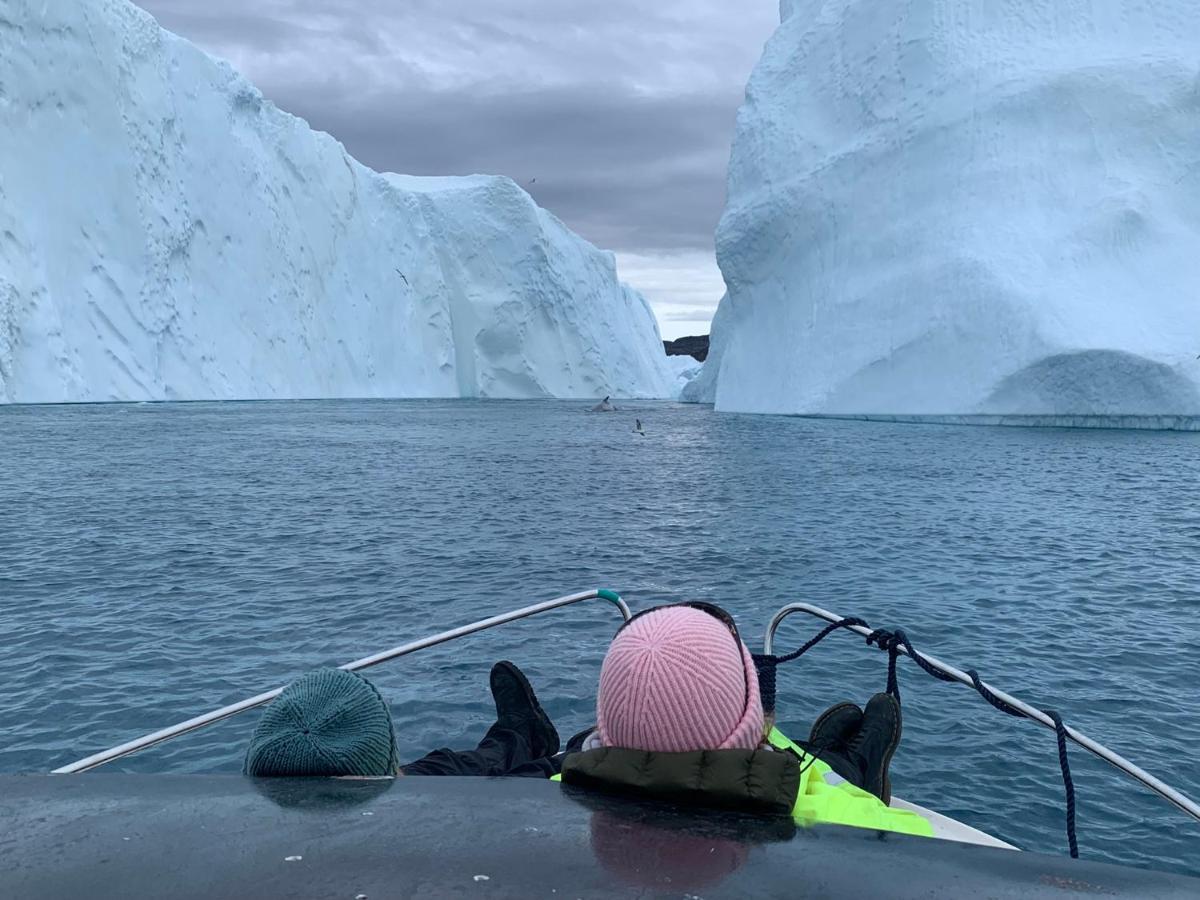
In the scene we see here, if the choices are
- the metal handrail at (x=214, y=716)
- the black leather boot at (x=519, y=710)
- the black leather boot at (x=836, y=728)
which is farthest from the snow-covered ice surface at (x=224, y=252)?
the black leather boot at (x=836, y=728)

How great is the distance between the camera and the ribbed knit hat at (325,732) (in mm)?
2525

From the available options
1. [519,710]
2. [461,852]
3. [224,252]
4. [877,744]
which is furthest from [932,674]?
[224,252]

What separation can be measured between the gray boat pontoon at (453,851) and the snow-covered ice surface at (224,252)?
44196 millimetres

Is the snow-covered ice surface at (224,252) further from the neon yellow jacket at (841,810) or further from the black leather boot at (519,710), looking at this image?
the neon yellow jacket at (841,810)

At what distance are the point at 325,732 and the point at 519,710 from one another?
1.70 m

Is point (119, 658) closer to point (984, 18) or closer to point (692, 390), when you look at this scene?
point (984, 18)

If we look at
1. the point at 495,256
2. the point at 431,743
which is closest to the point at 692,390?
the point at 495,256

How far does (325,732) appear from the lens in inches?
102

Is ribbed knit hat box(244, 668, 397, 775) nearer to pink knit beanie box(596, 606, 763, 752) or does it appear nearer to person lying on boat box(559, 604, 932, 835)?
person lying on boat box(559, 604, 932, 835)

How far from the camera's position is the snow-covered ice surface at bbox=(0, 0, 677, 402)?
1773 inches

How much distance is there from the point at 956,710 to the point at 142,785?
6315 millimetres

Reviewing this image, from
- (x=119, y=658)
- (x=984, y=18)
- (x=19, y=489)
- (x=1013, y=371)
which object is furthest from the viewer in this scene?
(x=984, y=18)

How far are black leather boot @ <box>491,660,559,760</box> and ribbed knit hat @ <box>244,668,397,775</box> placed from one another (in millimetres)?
1452

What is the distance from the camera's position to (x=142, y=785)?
93.6 inches
